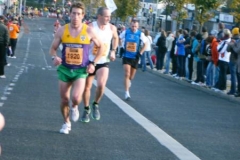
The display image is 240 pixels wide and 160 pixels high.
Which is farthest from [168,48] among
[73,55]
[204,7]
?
[73,55]

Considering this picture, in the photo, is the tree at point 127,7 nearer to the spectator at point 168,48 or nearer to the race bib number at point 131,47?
the spectator at point 168,48

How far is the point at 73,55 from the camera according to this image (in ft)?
35.8

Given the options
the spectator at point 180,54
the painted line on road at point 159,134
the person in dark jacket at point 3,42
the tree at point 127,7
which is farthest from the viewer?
the tree at point 127,7

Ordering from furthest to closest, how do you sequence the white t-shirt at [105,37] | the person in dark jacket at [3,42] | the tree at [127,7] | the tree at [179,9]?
the tree at [127,7] < the tree at [179,9] < the person in dark jacket at [3,42] < the white t-shirt at [105,37]

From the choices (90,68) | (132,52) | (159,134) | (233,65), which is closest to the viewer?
(90,68)

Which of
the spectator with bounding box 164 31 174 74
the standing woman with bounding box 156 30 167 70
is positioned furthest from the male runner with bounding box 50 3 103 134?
the standing woman with bounding box 156 30 167 70

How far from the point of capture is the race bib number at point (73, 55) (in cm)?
1090

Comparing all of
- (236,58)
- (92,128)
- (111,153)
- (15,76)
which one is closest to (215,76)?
(236,58)

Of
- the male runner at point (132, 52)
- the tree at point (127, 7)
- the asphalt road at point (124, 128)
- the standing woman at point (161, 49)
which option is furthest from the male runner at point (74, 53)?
the tree at point (127, 7)

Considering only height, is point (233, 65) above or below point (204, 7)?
below

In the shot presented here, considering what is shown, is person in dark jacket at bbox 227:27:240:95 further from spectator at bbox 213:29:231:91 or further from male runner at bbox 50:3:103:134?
male runner at bbox 50:3:103:134

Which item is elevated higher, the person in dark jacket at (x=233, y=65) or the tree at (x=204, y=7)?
the tree at (x=204, y=7)

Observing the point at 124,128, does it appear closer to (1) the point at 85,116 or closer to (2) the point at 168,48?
(1) the point at 85,116

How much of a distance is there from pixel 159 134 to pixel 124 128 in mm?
715
